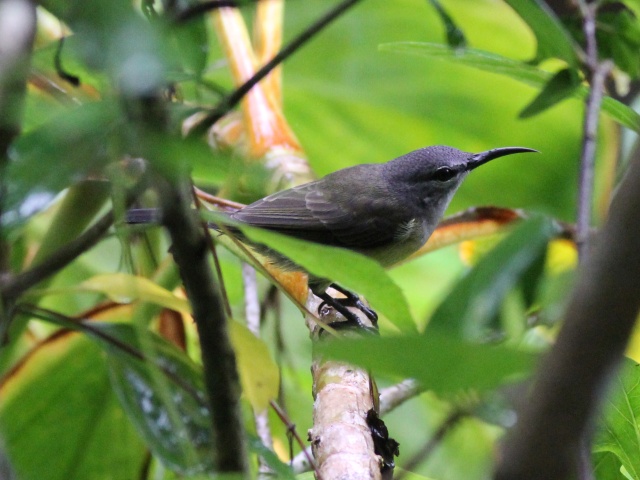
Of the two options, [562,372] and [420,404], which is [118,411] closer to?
[420,404]

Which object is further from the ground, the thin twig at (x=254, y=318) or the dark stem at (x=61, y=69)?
the dark stem at (x=61, y=69)

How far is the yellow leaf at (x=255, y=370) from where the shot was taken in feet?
5.66

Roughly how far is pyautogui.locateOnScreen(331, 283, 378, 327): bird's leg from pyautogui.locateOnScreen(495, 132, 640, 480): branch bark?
207cm

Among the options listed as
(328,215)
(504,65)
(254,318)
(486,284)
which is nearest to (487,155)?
(328,215)

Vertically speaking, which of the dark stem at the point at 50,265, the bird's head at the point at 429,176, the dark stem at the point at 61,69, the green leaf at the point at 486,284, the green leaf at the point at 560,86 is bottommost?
the bird's head at the point at 429,176

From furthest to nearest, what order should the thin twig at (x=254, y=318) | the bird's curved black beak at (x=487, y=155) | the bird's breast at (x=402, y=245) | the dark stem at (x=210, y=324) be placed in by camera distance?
the bird's breast at (x=402, y=245) < the bird's curved black beak at (x=487, y=155) < the thin twig at (x=254, y=318) < the dark stem at (x=210, y=324)

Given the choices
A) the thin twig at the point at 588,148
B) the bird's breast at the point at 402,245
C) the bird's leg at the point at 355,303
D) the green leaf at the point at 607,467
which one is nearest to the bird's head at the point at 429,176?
the bird's breast at the point at 402,245

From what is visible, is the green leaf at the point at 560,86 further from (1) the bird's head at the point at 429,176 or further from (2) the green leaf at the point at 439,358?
(2) the green leaf at the point at 439,358

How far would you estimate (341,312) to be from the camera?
2.54 metres

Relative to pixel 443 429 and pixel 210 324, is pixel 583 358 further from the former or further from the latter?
pixel 443 429

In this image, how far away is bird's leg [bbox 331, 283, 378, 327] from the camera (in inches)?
102

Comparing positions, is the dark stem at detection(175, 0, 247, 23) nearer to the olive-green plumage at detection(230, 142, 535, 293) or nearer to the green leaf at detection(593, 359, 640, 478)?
the green leaf at detection(593, 359, 640, 478)

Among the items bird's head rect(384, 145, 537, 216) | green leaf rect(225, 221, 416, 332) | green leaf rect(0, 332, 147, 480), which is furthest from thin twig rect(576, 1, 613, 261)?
green leaf rect(0, 332, 147, 480)

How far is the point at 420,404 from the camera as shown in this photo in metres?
3.33
